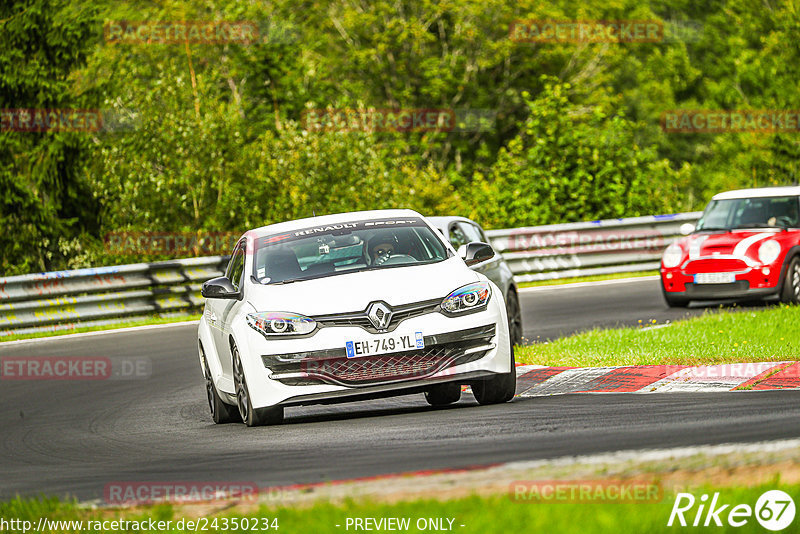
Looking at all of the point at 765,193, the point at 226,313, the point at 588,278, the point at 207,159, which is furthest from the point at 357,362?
the point at 207,159

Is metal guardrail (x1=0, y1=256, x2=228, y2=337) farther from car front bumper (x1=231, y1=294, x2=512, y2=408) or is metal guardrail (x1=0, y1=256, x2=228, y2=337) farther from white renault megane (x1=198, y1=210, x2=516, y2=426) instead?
car front bumper (x1=231, y1=294, x2=512, y2=408)

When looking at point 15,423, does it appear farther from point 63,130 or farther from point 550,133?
point 550,133

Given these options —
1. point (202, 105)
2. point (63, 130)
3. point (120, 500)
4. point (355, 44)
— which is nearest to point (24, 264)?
point (63, 130)

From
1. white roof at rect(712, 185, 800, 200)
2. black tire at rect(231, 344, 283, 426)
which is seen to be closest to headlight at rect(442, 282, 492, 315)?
black tire at rect(231, 344, 283, 426)

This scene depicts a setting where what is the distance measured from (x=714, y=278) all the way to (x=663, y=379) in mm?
7007

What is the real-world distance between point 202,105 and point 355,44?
27695 mm

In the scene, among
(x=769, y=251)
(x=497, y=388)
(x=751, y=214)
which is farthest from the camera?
(x=751, y=214)

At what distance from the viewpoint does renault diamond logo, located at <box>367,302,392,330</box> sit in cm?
941

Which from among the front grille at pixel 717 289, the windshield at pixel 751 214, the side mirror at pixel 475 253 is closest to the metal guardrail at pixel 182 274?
the windshield at pixel 751 214

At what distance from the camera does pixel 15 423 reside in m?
12.1

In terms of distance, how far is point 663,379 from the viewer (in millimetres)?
10938

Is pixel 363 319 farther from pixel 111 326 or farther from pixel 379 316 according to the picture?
pixel 111 326

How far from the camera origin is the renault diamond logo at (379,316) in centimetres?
941

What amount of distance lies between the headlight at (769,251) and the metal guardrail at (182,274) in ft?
24.7
